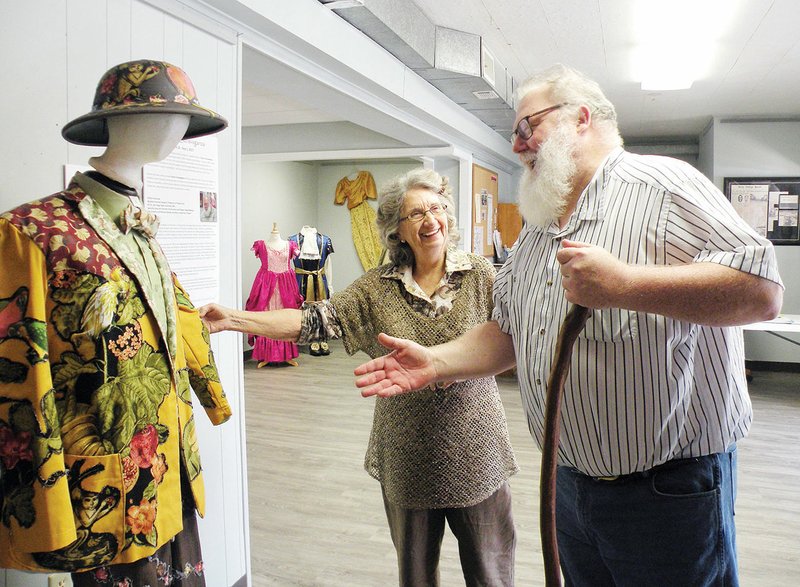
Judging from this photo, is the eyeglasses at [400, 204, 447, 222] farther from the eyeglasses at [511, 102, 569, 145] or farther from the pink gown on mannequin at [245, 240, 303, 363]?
the pink gown on mannequin at [245, 240, 303, 363]

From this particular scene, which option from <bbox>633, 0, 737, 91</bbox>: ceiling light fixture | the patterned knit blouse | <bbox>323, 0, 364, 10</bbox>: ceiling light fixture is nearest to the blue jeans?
the patterned knit blouse

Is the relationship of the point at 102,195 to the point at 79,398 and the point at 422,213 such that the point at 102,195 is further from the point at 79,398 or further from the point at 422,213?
the point at 422,213

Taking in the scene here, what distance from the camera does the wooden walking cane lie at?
1.08 meters

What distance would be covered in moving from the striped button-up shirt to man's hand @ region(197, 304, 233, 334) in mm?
895

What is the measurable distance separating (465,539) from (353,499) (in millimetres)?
1662

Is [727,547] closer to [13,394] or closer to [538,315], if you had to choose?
[538,315]

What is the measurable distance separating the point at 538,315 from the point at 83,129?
3.24 ft

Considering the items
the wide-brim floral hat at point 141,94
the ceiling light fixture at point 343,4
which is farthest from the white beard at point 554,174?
the ceiling light fixture at point 343,4

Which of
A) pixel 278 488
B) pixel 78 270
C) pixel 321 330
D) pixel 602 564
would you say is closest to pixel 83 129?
pixel 78 270

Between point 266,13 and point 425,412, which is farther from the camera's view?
point 266,13

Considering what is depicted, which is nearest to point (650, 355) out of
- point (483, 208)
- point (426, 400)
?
point (426, 400)

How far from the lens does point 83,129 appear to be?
1295 mm

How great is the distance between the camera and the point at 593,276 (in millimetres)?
983

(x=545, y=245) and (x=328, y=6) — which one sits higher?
(x=328, y=6)
